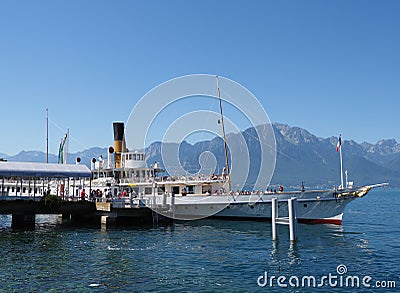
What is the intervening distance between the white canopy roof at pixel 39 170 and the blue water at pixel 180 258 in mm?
4939

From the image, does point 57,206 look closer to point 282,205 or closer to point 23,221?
point 23,221

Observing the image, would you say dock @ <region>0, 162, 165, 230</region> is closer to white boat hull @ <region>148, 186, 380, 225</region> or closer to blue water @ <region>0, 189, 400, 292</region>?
blue water @ <region>0, 189, 400, 292</region>

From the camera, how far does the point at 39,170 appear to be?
129 feet

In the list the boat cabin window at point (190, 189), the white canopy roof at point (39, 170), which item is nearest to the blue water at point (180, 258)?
the white canopy roof at point (39, 170)

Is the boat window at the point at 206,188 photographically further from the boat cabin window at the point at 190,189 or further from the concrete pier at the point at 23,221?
the concrete pier at the point at 23,221

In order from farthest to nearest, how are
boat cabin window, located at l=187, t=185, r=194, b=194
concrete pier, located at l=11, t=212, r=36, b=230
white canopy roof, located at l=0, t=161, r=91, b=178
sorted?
boat cabin window, located at l=187, t=185, r=194, b=194
white canopy roof, located at l=0, t=161, r=91, b=178
concrete pier, located at l=11, t=212, r=36, b=230

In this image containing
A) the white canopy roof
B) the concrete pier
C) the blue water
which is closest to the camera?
the blue water

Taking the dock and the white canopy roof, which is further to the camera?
the white canopy roof

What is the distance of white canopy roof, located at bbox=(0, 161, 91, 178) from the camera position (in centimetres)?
3791

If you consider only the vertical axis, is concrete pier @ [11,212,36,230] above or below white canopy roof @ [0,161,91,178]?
below

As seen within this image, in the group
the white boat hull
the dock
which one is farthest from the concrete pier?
the white boat hull

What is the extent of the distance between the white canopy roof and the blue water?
4.94 m

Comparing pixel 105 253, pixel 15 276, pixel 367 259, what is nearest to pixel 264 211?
pixel 367 259

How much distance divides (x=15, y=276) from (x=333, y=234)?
2441 cm
